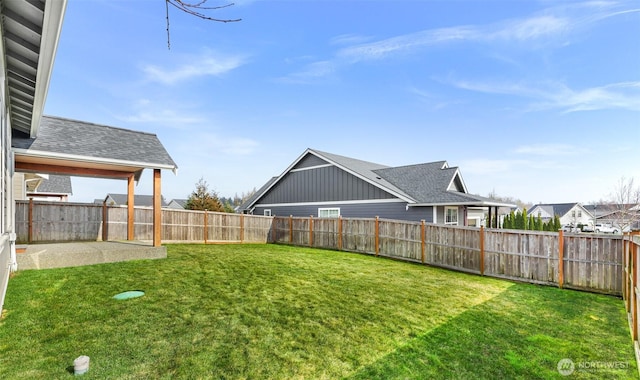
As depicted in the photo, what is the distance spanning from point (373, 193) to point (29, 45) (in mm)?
13298

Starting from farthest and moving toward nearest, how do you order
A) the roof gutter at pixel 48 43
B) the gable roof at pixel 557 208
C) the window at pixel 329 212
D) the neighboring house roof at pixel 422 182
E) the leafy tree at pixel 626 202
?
1. the gable roof at pixel 557 208
2. the leafy tree at pixel 626 202
3. the window at pixel 329 212
4. the neighboring house roof at pixel 422 182
5. the roof gutter at pixel 48 43

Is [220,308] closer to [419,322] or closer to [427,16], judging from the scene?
[419,322]

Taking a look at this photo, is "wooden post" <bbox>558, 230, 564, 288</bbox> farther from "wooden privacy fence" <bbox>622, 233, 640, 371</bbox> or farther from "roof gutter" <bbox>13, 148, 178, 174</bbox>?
"roof gutter" <bbox>13, 148, 178, 174</bbox>

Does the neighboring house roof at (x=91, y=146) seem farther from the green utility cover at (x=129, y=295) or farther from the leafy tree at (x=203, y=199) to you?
the leafy tree at (x=203, y=199)

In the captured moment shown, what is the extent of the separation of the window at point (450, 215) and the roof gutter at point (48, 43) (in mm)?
14973

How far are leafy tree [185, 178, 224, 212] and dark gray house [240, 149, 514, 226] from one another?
6.75 meters

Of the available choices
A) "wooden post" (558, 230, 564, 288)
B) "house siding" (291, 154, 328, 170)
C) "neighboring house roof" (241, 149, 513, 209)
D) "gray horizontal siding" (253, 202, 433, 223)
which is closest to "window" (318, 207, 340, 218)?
"gray horizontal siding" (253, 202, 433, 223)

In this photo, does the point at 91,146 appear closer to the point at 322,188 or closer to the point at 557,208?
the point at 322,188

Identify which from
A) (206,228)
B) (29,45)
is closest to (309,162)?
(206,228)

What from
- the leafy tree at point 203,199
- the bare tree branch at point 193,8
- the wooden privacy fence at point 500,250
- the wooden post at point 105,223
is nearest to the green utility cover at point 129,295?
the bare tree branch at point 193,8

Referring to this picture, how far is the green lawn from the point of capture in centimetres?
325

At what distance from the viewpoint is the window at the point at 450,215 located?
14764mm

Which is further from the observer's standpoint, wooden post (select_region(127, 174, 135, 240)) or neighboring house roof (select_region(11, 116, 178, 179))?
wooden post (select_region(127, 174, 135, 240))

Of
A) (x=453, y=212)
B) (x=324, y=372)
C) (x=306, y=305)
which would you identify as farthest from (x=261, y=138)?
(x=324, y=372)
